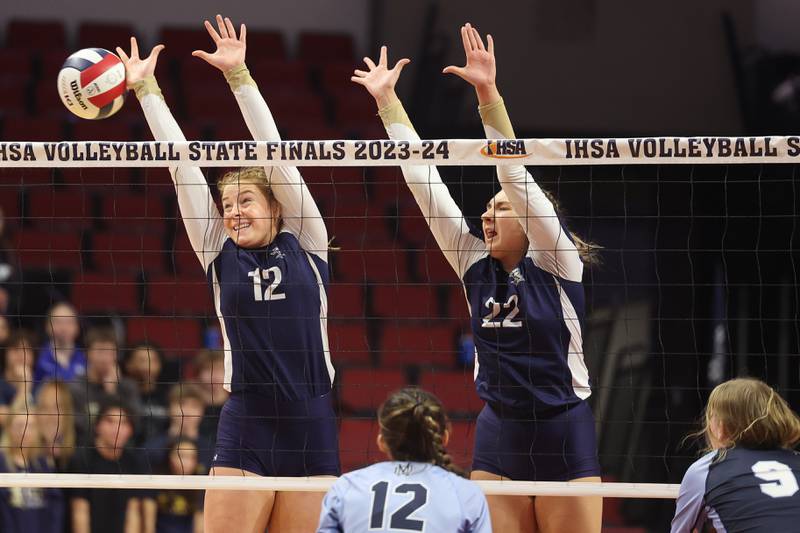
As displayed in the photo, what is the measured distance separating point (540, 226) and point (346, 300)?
5.95 metres

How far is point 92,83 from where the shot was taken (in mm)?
5137

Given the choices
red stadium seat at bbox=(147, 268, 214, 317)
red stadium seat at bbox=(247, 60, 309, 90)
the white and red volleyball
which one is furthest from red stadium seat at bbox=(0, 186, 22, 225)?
the white and red volleyball

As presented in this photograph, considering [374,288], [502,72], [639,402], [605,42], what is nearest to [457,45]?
[502,72]

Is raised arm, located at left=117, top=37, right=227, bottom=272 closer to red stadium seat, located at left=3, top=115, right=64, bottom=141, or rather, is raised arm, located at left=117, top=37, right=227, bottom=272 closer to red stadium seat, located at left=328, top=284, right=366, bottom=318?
red stadium seat, located at left=328, top=284, right=366, bottom=318

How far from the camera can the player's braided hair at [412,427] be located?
151 inches

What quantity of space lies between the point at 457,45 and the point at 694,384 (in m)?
4.18

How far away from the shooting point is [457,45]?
11.5 metres

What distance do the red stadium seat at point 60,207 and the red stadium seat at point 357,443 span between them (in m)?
3.40

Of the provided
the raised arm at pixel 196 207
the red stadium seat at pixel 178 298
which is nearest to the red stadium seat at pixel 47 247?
the red stadium seat at pixel 178 298

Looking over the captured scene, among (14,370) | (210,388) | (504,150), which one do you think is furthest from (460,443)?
(504,150)

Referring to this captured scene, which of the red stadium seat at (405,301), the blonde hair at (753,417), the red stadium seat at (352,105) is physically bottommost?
the blonde hair at (753,417)

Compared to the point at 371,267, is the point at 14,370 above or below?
below

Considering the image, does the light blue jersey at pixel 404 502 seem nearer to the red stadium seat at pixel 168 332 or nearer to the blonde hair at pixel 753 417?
the blonde hair at pixel 753 417

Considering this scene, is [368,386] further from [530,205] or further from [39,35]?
[39,35]
